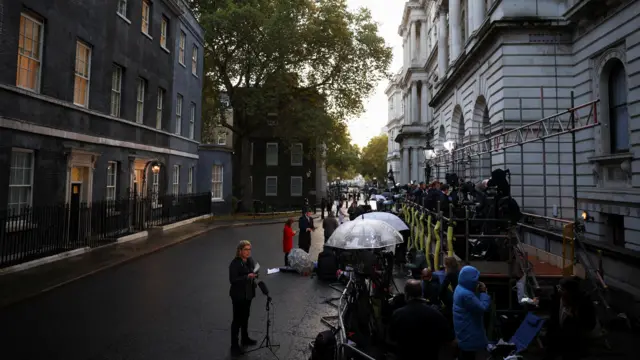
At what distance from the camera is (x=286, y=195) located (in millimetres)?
44875

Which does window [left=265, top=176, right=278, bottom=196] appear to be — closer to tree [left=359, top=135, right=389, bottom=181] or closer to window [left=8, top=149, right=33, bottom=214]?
window [left=8, top=149, right=33, bottom=214]

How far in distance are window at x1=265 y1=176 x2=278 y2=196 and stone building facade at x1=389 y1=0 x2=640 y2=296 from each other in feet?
83.8

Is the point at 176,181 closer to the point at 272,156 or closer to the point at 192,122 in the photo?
the point at 192,122

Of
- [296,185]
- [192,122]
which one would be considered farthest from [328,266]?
[296,185]

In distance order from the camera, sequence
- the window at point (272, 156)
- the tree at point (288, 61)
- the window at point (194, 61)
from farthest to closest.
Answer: the window at point (272, 156) → the tree at point (288, 61) → the window at point (194, 61)

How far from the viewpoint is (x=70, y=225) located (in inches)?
531

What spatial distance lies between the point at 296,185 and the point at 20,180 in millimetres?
33734

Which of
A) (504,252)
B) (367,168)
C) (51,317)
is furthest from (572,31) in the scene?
(367,168)

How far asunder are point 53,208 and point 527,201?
56.8ft

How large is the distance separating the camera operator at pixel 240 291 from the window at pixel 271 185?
128ft

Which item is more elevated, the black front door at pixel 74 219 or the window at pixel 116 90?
the window at pixel 116 90

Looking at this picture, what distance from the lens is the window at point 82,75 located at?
46.8 ft

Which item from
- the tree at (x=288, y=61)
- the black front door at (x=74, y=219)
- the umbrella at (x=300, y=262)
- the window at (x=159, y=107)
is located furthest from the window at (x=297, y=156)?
the umbrella at (x=300, y=262)

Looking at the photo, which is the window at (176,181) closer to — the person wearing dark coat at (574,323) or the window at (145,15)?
the window at (145,15)
